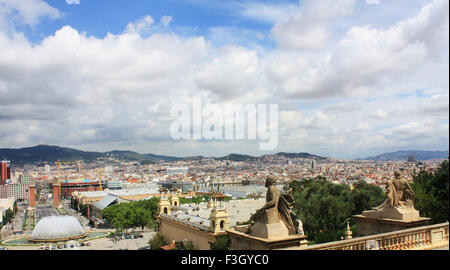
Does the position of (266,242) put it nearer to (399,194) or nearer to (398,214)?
(398,214)

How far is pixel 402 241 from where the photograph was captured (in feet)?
21.3

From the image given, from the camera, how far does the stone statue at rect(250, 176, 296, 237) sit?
567 cm

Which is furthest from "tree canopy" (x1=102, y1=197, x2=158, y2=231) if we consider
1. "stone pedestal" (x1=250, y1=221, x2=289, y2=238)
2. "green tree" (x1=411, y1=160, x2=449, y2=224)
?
"stone pedestal" (x1=250, y1=221, x2=289, y2=238)

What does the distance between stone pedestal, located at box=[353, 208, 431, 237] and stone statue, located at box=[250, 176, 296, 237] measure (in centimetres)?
270

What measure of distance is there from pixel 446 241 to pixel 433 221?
7.50 m

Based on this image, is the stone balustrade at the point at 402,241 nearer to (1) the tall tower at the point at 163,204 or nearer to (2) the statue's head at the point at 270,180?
(2) the statue's head at the point at 270,180

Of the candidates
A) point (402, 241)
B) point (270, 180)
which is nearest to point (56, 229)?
point (270, 180)

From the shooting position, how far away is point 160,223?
3259cm

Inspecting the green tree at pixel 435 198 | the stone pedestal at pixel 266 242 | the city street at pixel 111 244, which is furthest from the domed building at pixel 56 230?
the stone pedestal at pixel 266 242

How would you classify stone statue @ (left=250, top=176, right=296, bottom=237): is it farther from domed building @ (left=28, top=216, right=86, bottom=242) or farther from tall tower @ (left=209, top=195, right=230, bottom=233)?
domed building @ (left=28, top=216, right=86, bottom=242)

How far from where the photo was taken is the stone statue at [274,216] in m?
5.67

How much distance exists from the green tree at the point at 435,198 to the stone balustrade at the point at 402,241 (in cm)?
750
